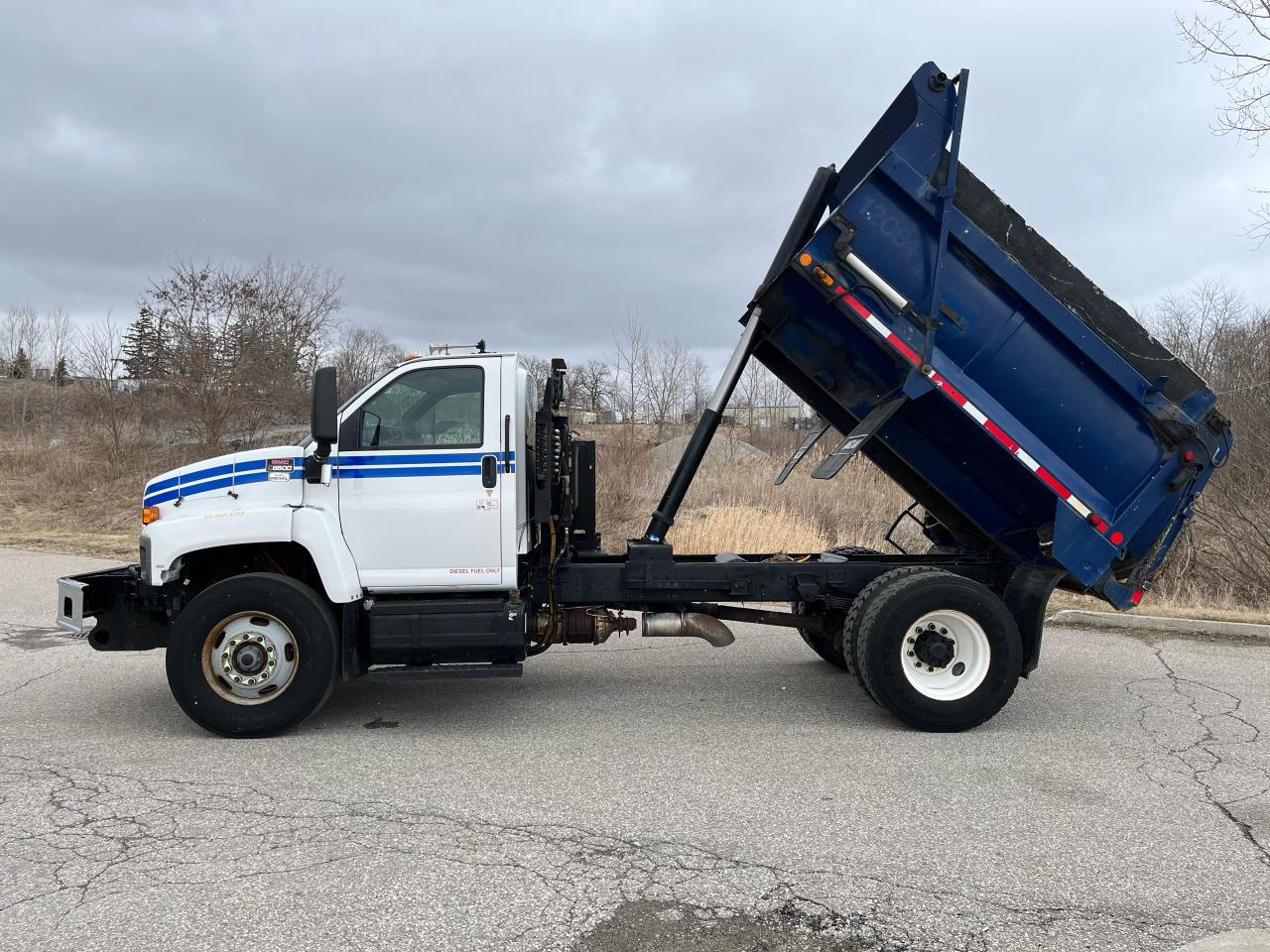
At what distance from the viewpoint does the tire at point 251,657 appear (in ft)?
17.8

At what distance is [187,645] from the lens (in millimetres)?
5422

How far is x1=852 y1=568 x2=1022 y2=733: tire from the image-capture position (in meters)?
5.70

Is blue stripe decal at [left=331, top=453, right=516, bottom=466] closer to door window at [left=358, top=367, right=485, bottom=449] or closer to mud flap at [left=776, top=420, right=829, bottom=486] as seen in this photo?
door window at [left=358, top=367, right=485, bottom=449]

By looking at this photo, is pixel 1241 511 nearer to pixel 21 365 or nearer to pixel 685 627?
pixel 685 627

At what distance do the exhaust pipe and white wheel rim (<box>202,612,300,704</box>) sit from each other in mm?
2361

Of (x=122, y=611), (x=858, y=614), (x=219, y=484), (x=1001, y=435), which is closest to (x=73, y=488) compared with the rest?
(x=122, y=611)

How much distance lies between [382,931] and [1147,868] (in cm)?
312

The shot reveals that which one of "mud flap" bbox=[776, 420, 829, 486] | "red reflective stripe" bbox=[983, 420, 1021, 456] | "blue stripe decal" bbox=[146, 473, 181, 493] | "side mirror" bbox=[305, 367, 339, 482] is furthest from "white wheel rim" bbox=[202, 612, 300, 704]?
"red reflective stripe" bbox=[983, 420, 1021, 456]

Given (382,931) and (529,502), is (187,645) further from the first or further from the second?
(382,931)

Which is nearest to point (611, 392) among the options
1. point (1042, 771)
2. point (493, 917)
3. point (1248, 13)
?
point (1248, 13)

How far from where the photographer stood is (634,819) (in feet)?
14.1

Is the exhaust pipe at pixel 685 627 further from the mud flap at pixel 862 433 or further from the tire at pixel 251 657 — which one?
the tire at pixel 251 657

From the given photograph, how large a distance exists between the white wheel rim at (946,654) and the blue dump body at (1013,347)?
737mm

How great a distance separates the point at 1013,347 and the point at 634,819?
3.75 meters
